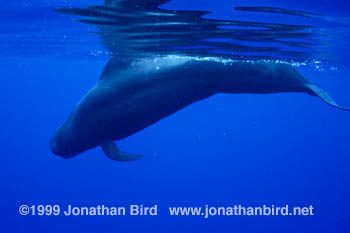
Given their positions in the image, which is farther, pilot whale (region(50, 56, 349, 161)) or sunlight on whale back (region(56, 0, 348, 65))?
sunlight on whale back (region(56, 0, 348, 65))

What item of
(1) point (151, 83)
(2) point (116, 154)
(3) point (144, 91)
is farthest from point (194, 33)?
(2) point (116, 154)

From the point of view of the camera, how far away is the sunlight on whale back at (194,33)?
10.7 meters

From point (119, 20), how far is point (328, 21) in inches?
227

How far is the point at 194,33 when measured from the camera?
43.0 feet

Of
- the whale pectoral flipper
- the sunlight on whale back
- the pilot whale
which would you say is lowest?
the whale pectoral flipper

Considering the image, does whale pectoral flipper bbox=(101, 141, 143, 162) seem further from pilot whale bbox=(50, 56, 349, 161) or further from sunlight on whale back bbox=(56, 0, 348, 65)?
sunlight on whale back bbox=(56, 0, 348, 65)

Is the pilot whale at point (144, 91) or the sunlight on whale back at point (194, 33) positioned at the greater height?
the sunlight on whale back at point (194, 33)

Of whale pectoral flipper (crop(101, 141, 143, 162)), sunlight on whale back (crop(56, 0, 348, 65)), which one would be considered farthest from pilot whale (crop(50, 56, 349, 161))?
sunlight on whale back (crop(56, 0, 348, 65))

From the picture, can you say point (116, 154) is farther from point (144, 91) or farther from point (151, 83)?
point (151, 83)

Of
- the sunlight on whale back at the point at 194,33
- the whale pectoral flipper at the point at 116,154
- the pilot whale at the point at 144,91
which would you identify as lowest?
the whale pectoral flipper at the point at 116,154

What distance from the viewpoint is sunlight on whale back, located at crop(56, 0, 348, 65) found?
10.7 meters

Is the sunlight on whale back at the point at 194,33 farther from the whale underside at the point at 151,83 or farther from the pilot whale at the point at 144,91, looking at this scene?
the pilot whale at the point at 144,91

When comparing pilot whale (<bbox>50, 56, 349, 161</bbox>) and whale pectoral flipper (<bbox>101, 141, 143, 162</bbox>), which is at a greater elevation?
pilot whale (<bbox>50, 56, 349, 161</bbox>)

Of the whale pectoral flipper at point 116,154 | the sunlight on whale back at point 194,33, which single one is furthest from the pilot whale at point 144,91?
the sunlight on whale back at point 194,33
